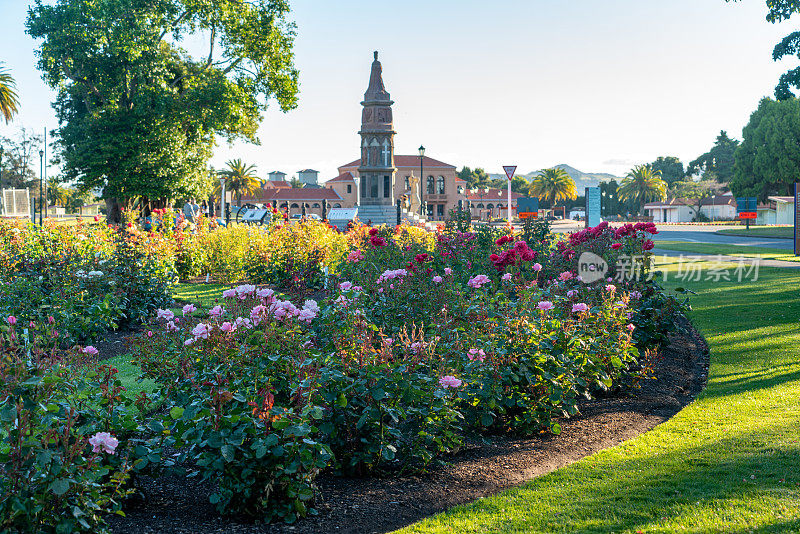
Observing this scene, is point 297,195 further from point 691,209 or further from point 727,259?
point 727,259

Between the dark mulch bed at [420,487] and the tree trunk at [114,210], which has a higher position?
the tree trunk at [114,210]

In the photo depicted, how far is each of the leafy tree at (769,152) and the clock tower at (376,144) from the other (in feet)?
104

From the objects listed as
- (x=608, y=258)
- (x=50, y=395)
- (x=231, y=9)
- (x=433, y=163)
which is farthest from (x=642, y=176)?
(x=50, y=395)

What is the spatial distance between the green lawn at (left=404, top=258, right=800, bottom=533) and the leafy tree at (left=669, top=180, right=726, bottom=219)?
8953 cm

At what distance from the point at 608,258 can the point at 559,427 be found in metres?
3.97

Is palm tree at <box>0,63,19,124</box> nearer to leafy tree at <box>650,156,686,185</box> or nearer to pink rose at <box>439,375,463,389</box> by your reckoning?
pink rose at <box>439,375,463,389</box>

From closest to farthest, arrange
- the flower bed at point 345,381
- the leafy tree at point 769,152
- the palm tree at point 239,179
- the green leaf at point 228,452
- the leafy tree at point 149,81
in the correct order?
1. the green leaf at point 228,452
2. the flower bed at point 345,381
3. the leafy tree at point 149,81
4. the leafy tree at point 769,152
5. the palm tree at point 239,179

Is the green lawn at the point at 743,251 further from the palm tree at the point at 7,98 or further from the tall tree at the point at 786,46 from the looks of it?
the palm tree at the point at 7,98

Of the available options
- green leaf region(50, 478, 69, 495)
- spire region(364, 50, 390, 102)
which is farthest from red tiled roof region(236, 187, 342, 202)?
green leaf region(50, 478, 69, 495)

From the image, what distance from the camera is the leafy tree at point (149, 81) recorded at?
82.3 ft

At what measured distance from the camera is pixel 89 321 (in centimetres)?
857

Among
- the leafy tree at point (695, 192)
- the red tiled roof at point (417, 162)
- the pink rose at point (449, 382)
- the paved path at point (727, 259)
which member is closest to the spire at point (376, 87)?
the paved path at point (727, 259)

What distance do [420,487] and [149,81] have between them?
2708 centimetres

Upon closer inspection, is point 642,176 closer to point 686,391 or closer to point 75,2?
point 75,2
